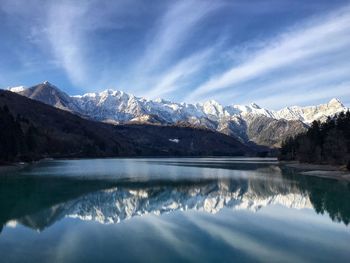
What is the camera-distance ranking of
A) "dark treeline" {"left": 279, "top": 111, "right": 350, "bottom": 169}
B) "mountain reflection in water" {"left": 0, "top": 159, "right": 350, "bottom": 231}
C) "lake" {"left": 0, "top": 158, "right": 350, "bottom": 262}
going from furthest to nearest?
"dark treeline" {"left": 279, "top": 111, "right": 350, "bottom": 169}
"mountain reflection in water" {"left": 0, "top": 159, "right": 350, "bottom": 231}
"lake" {"left": 0, "top": 158, "right": 350, "bottom": 262}

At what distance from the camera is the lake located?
26.7 metres

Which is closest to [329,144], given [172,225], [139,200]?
[139,200]

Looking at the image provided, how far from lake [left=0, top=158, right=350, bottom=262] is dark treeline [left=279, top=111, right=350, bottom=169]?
62271 millimetres

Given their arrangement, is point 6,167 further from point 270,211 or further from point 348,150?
point 348,150

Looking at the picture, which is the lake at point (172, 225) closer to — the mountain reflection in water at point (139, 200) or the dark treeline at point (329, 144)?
the mountain reflection in water at point (139, 200)

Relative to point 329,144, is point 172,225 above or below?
below

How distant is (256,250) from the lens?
27.8 meters

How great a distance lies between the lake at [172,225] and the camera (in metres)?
26.7

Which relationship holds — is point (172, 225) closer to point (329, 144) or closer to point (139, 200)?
point (139, 200)

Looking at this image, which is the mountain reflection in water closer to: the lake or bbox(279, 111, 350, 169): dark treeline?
the lake

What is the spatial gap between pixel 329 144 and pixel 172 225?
11294 cm

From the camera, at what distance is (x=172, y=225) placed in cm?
3734

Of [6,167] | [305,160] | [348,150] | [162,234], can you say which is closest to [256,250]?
[162,234]

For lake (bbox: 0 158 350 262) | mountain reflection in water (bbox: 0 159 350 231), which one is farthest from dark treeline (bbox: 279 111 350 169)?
lake (bbox: 0 158 350 262)
